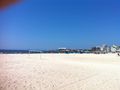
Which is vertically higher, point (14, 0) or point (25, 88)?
point (14, 0)

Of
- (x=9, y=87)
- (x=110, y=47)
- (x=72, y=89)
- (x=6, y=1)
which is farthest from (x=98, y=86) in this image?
(x=110, y=47)

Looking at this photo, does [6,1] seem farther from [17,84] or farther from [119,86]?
[119,86]

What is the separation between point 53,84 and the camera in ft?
15.5

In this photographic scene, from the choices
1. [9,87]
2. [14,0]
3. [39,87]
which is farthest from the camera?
[39,87]

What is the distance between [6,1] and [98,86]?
4.07 m

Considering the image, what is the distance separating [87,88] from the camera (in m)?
4.61

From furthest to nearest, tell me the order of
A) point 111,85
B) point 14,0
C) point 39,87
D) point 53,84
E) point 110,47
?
point 110,47 < point 111,85 < point 53,84 < point 39,87 < point 14,0

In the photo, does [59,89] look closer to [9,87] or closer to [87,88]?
[87,88]

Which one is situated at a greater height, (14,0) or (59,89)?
(14,0)

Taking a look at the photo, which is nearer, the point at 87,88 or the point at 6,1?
the point at 6,1

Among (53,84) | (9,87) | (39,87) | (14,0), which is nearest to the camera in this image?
(14,0)

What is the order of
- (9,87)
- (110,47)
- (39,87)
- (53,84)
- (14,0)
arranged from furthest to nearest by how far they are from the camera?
(110,47) < (53,84) < (39,87) < (9,87) < (14,0)

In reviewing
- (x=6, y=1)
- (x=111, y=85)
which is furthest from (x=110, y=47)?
(x=6, y=1)

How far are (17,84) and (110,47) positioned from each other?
47.0 m
